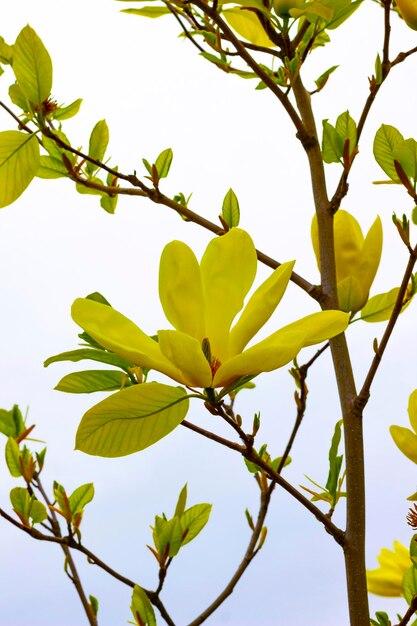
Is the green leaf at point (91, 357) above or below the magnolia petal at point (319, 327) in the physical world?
above

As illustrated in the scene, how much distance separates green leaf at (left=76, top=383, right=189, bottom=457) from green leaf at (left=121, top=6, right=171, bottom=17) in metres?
0.65

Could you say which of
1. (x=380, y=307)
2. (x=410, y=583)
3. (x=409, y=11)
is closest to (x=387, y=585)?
(x=410, y=583)

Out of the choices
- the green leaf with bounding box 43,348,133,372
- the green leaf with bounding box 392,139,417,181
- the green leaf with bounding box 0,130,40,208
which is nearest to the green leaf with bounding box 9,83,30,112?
the green leaf with bounding box 0,130,40,208

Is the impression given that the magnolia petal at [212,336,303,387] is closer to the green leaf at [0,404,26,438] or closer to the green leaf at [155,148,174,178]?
the green leaf at [155,148,174,178]

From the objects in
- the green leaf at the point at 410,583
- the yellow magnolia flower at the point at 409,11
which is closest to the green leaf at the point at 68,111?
the yellow magnolia flower at the point at 409,11

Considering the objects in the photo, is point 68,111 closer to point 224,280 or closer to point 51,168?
point 51,168

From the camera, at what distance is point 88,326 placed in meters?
0.64

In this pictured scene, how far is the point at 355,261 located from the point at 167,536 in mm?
400

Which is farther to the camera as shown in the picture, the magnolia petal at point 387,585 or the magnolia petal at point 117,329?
the magnolia petal at point 387,585

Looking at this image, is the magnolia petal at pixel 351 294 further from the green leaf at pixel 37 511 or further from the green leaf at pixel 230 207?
the green leaf at pixel 37 511

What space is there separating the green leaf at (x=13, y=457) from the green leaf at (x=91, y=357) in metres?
0.40

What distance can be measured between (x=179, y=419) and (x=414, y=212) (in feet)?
1.50

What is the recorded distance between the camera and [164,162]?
106cm

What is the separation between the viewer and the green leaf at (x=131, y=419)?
0.63 metres
